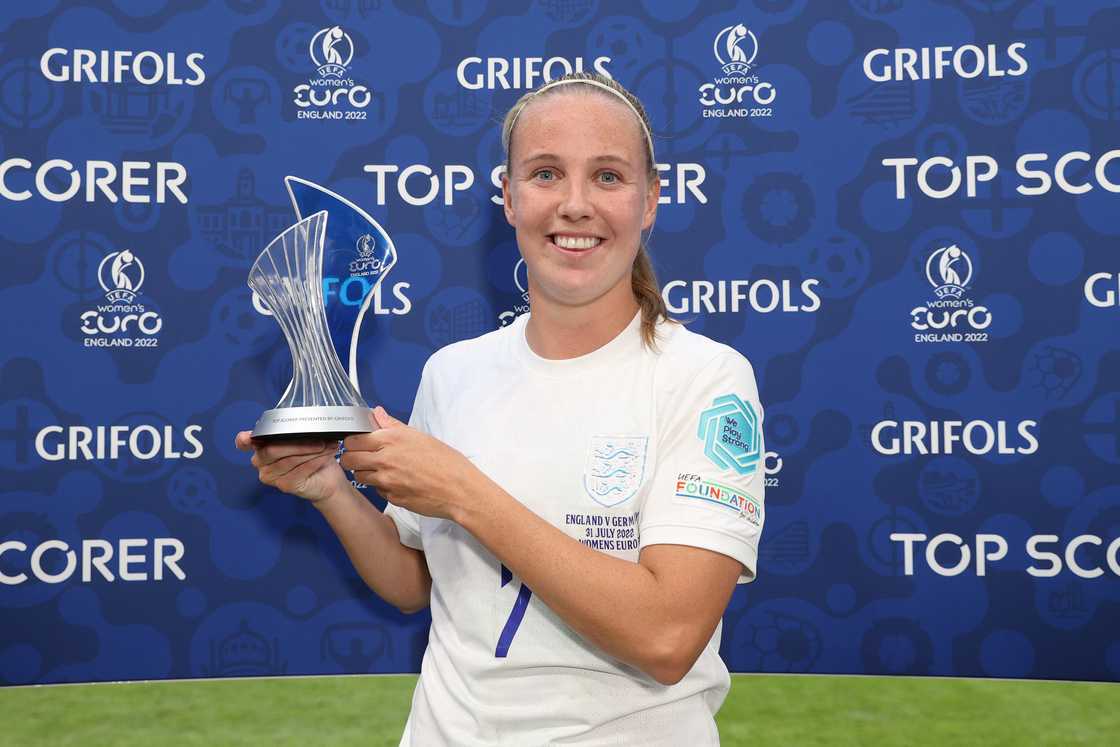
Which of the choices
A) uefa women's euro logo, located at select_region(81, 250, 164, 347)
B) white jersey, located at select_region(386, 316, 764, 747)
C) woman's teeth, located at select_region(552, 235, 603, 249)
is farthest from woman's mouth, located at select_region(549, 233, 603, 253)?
uefa women's euro logo, located at select_region(81, 250, 164, 347)

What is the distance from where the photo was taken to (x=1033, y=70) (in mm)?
2250

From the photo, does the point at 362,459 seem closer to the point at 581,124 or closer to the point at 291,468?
the point at 291,468

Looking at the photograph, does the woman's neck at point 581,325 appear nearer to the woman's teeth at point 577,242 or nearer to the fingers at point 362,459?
the woman's teeth at point 577,242

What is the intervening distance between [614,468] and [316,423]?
1.03ft

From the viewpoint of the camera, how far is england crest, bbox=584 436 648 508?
3.00 ft

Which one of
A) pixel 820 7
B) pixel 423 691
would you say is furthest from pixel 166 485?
pixel 820 7

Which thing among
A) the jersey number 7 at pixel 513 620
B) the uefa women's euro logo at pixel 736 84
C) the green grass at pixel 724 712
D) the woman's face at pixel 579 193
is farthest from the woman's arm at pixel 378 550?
the uefa women's euro logo at pixel 736 84

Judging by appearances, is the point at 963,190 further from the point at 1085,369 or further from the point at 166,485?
the point at 166,485

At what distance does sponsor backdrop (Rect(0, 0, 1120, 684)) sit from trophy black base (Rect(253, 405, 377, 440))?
4.22 ft

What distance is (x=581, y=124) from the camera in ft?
3.23

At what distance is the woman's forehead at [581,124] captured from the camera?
3.23ft

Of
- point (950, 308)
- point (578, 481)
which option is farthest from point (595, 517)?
point (950, 308)

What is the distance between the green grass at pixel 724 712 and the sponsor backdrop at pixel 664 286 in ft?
0.17

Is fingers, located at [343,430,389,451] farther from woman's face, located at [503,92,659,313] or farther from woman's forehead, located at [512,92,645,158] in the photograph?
woman's forehead, located at [512,92,645,158]
